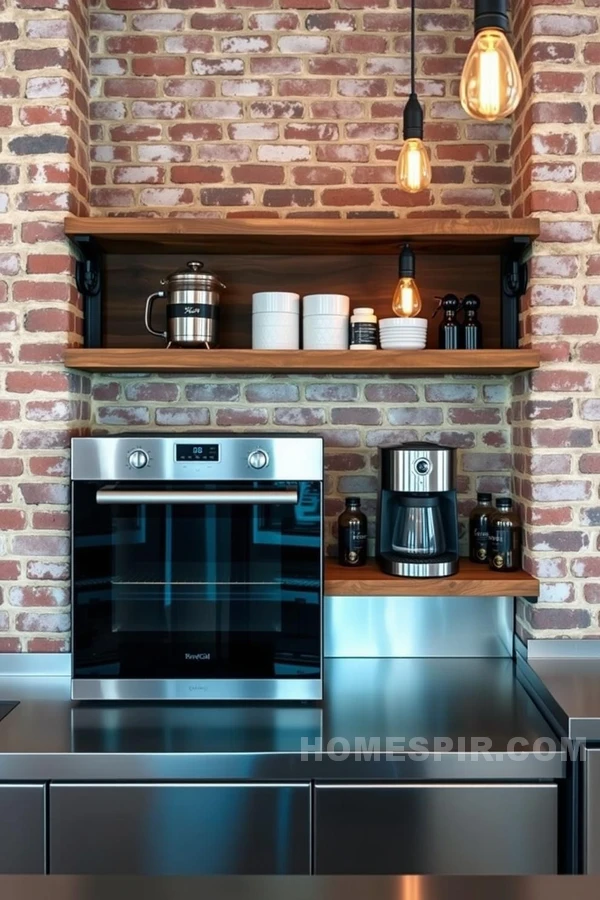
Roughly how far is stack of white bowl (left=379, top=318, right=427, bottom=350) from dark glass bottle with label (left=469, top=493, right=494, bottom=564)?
0.47m

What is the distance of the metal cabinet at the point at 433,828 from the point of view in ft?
4.99

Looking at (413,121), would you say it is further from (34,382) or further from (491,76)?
(34,382)

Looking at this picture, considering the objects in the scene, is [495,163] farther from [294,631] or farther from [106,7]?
[294,631]

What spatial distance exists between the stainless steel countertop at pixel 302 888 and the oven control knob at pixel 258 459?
1.05 meters

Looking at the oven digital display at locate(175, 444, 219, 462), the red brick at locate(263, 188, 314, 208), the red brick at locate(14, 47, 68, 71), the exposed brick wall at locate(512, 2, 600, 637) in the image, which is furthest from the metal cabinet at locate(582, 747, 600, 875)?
the red brick at locate(14, 47, 68, 71)

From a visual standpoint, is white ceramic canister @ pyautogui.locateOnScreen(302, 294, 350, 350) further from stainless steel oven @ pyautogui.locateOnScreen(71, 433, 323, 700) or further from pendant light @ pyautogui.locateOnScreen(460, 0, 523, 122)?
pendant light @ pyautogui.locateOnScreen(460, 0, 523, 122)

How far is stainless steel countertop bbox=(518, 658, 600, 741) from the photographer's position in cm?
154

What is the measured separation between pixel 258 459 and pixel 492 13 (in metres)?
1.05

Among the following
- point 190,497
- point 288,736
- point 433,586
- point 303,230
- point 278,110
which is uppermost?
point 278,110

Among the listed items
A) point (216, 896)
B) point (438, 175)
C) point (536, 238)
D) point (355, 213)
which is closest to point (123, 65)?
point (355, 213)

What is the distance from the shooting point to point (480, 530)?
6.95ft

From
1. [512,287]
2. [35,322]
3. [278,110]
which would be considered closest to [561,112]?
[512,287]

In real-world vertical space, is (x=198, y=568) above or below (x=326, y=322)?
below

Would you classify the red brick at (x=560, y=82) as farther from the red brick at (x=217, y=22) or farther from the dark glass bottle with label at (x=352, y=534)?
the dark glass bottle with label at (x=352, y=534)
